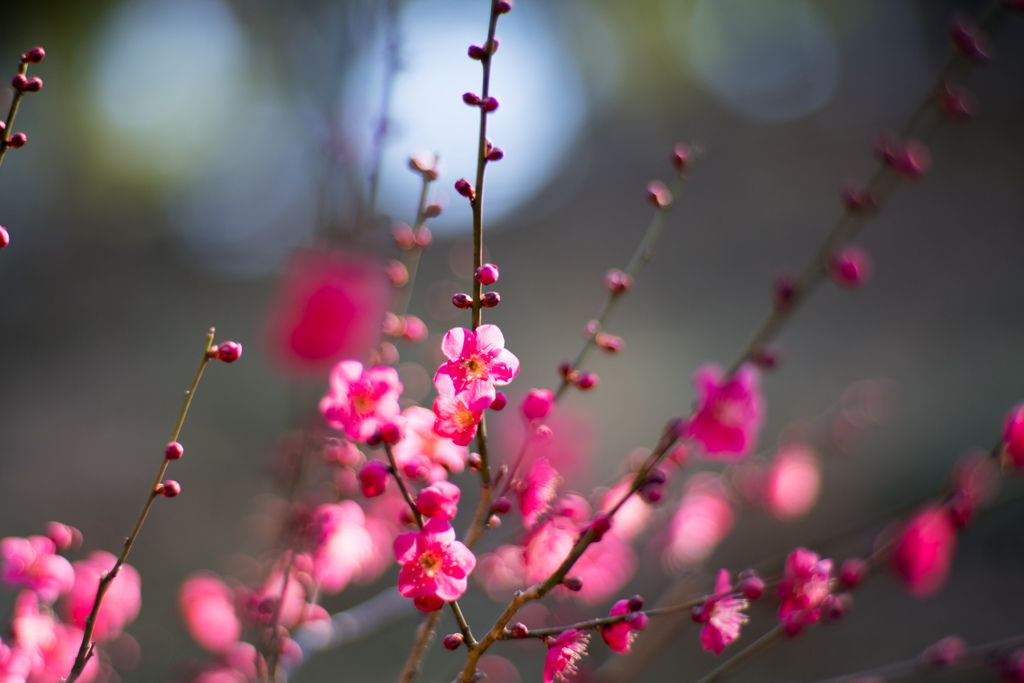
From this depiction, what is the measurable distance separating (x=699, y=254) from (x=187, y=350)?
3.09 metres

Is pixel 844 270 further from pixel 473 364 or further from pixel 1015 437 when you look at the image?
pixel 473 364

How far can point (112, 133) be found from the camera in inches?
195

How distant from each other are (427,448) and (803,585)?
363 millimetres

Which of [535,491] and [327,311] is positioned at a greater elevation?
[327,311]

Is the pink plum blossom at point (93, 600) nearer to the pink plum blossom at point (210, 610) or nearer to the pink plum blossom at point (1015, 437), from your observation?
the pink plum blossom at point (210, 610)

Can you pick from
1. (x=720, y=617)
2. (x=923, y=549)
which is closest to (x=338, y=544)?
(x=720, y=617)

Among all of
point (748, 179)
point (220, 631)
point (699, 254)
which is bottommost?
point (220, 631)

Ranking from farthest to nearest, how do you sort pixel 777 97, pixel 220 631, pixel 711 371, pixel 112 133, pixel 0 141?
pixel 112 133, pixel 777 97, pixel 220 631, pixel 711 371, pixel 0 141

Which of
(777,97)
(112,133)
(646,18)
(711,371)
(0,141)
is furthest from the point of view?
(112,133)

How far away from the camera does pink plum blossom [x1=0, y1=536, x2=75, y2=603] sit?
534 mm

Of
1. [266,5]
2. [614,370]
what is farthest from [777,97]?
[266,5]

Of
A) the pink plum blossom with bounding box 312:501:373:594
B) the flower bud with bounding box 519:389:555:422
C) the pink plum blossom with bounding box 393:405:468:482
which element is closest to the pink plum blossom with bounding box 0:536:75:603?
the pink plum blossom with bounding box 312:501:373:594

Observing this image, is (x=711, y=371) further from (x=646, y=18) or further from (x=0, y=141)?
(x=646, y=18)

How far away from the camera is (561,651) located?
0.47 meters
